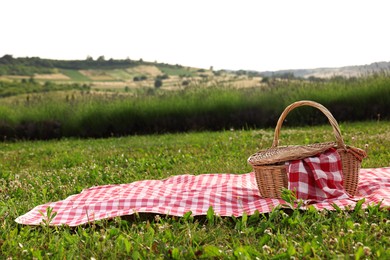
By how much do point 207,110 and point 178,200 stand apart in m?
8.77

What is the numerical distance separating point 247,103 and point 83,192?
8500 mm

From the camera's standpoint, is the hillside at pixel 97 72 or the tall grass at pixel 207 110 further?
the hillside at pixel 97 72

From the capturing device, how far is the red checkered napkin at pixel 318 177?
459cm

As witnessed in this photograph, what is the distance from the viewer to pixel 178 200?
468 cm

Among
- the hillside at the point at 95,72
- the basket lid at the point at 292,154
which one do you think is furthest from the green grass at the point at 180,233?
the hillside at the point at 95,72

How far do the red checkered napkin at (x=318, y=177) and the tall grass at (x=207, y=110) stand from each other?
7.79m

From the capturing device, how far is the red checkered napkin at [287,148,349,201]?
4586 mm

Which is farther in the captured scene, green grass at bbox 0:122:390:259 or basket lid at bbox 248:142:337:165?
basket lid at bbox 248:142:337:165

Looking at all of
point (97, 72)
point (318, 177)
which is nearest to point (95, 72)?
point (97, 72)

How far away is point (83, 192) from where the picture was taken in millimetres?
5445

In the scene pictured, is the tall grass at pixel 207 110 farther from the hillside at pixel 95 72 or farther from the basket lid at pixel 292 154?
the hillside at pixel 95 72

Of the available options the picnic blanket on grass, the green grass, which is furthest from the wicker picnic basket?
the green grass

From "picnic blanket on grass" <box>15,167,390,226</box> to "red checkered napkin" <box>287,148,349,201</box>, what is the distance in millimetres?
172

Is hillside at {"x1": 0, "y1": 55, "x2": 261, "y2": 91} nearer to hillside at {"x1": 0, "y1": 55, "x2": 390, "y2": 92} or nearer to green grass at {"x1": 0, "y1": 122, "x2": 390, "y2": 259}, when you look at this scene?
hillside at {"x1": 0, "y1": 55, "x2": 390, "y2": 92}
